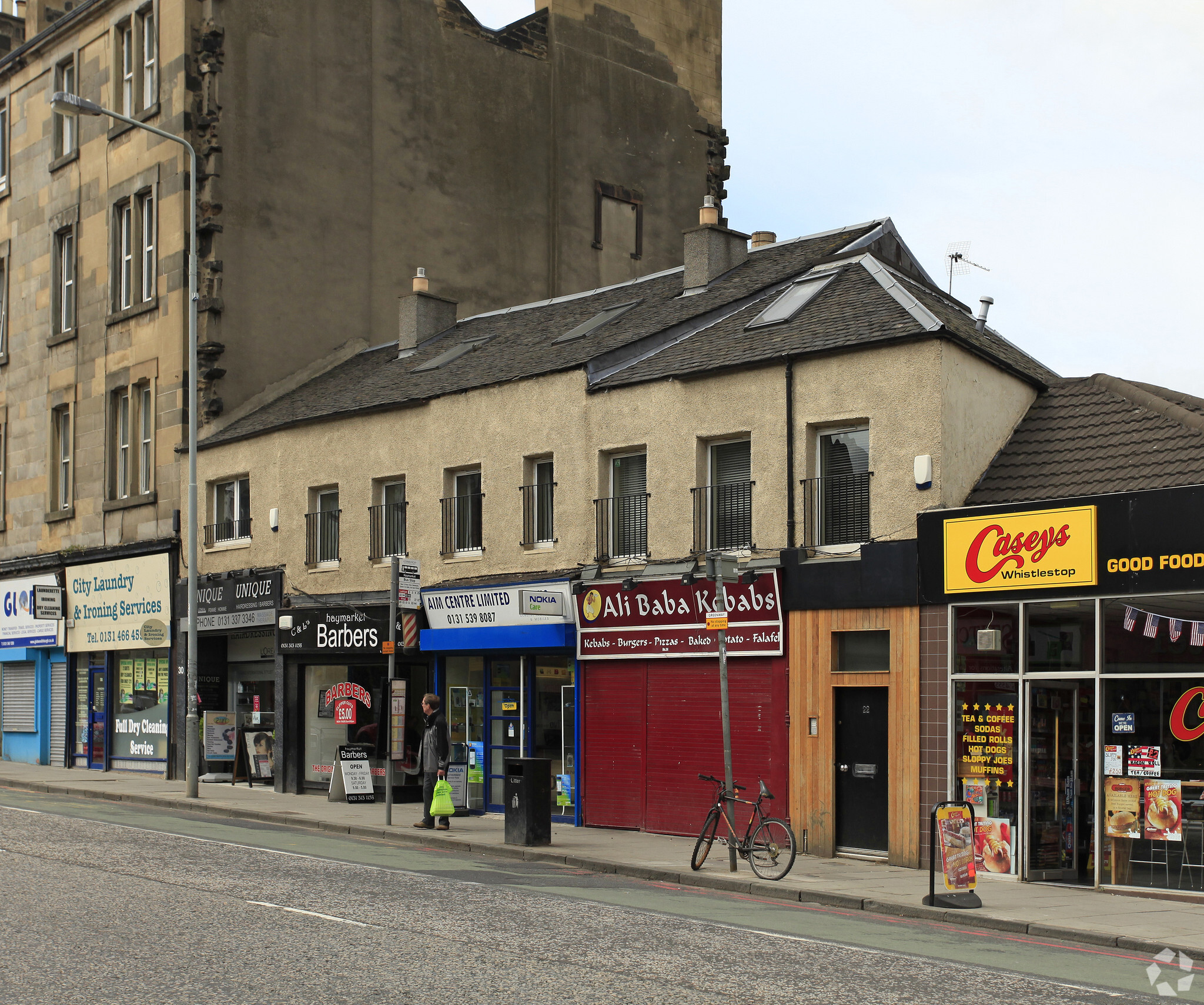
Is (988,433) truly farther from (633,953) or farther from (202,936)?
(202,936)

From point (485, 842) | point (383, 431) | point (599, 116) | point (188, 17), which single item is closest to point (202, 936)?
point (485, 842)

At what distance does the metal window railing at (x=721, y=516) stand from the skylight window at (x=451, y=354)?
26.8 ft

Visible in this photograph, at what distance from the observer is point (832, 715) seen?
17.8m

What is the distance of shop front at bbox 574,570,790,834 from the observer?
18609 millimetres

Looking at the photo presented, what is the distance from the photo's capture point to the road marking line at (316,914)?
36.7ft

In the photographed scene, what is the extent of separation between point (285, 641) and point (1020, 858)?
1448 centimetres

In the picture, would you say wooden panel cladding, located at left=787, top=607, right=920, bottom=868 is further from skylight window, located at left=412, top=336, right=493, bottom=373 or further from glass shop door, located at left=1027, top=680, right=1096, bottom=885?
skylight window, located at left=412, top=336, right=493, bottom=373

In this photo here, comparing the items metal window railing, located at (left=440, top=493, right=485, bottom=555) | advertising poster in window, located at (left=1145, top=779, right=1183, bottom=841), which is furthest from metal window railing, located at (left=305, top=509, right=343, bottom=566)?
advertising poster in window, located at (left=1145, top=779, right=1183, bottom=841)

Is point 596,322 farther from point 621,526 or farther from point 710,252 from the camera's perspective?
point 621,526

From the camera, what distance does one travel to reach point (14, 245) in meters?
35.0

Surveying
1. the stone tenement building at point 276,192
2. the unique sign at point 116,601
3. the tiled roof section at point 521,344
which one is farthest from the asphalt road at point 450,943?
the stone tenement building at point 276,192

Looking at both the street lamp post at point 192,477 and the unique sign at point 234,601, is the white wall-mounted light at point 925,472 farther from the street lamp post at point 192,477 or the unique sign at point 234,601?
the unique sign at point 234,601

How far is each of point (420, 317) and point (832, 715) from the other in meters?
14.5

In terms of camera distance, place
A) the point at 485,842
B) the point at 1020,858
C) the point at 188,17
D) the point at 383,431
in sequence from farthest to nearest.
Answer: the point at 188,17, the point at 383,431, the point at 485,842, the point at 1020,858
